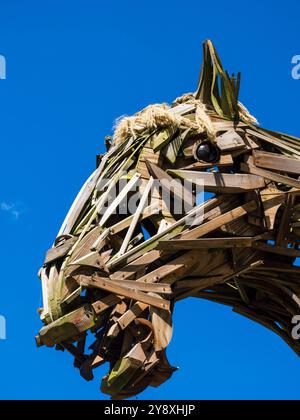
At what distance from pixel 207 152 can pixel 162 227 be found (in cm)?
125

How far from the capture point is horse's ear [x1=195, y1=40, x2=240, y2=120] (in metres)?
15.0

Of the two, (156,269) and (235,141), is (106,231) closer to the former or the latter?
(156,269)

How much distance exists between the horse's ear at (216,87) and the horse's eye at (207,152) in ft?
2.09

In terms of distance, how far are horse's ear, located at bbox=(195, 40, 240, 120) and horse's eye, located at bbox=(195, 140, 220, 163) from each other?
637 mm

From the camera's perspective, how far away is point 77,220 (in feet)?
48.3

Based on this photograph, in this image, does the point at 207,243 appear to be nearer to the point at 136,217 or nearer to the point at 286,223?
the point at 136,217

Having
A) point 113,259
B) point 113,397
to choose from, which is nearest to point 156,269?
point 113,259

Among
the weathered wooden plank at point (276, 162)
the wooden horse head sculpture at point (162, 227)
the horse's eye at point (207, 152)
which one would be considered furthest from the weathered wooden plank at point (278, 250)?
the horse's eye at point (207, 152)

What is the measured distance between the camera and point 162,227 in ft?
46.7

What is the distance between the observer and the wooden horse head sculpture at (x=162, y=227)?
13.7 m

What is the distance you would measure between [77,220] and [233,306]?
3378 mm

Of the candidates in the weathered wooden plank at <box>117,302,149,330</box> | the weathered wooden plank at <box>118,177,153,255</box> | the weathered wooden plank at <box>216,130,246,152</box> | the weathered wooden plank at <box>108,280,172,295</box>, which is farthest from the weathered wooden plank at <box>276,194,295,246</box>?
the weathered wooden plank at <box>117,302,149,330</box>

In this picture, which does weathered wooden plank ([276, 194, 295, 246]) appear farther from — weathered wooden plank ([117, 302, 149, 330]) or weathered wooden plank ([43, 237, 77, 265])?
weathered wooden plank ([43, 237, 77, 265])

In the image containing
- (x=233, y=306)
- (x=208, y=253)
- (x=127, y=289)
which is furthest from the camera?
(x=233, y=306)
